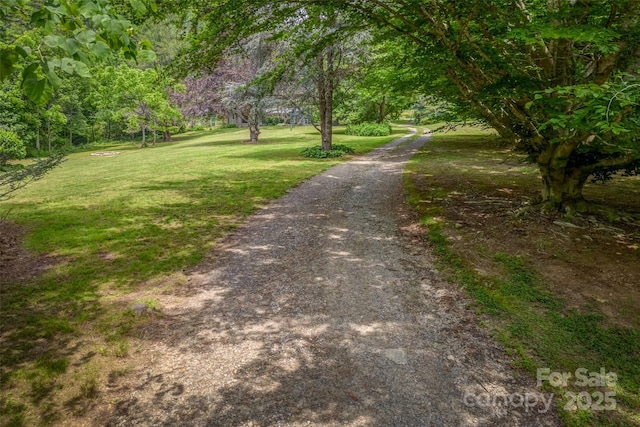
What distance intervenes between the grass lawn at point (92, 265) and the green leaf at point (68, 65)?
121 inches

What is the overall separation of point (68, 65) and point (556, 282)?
6.24 meters

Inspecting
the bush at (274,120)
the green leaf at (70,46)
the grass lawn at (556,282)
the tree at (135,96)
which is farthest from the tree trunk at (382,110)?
the green leaf at (70,46)

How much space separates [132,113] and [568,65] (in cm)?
3760

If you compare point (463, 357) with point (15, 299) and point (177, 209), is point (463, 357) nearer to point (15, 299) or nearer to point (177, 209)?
point (15, 299)

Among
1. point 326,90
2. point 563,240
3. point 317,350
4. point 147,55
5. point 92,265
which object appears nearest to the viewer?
point 147,55

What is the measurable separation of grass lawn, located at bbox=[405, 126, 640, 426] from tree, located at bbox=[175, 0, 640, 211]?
132cm

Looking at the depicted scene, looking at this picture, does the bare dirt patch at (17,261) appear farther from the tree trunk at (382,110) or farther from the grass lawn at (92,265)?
the tree trunk at (382,110)

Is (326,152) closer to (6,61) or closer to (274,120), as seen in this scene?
(274,120)

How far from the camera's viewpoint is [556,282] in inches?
208

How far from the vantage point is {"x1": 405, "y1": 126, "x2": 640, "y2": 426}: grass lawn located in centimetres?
362

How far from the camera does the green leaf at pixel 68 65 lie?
Result: 1.88 m

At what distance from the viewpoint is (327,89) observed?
1933cm

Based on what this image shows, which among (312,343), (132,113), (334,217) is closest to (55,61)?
(312,343)

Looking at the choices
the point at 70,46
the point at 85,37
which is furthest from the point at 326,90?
the point at 70,46
